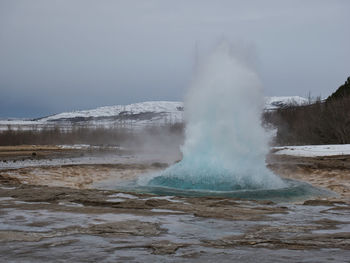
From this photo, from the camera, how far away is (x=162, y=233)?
4270 mm

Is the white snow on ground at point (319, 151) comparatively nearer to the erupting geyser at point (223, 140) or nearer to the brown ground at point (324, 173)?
the brown ground at point (324, 173)

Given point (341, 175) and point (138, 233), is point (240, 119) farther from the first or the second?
point (138, 233)

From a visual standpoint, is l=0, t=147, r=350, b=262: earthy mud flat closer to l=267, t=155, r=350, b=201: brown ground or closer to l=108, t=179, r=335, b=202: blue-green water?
l=108, t=179, r=335, b=202: blue-green water

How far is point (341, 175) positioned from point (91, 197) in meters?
9.69

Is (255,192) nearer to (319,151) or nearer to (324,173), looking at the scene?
(324,173)

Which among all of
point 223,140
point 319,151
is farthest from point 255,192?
point 319,151

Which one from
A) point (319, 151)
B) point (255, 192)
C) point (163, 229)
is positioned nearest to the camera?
point (163, 229)

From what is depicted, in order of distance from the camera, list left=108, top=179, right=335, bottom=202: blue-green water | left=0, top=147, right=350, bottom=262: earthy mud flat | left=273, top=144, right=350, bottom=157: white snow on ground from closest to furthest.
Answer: left=0, top=147, right=350, bottom=262: earthy mud flat
left=108, top=179, right=335, bottom=202: blue-green water
left=273, top=144, right=350, bottom=157: white snow on ground

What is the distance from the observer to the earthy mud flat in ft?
11.2

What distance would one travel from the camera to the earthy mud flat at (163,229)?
3.43 meters

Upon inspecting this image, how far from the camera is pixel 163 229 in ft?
14.7

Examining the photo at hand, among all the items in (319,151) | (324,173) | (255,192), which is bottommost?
(324,173)

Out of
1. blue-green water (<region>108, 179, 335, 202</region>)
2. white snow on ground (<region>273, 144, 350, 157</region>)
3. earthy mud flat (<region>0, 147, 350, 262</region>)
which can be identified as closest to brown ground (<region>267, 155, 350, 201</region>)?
blue-green water (<region>108, 179, 335, 202</region>)

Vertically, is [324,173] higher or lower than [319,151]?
lower
